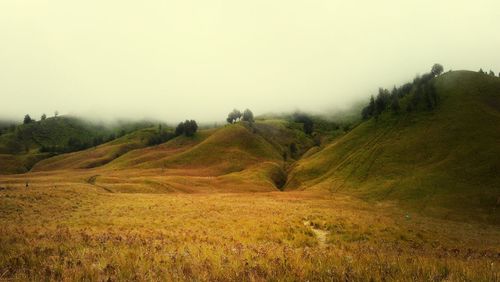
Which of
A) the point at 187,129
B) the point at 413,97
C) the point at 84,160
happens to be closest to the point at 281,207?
the point at 413,97

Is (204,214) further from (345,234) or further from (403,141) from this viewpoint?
(403,141)

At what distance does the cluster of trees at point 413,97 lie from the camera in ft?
385

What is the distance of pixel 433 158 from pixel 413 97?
46953 mm

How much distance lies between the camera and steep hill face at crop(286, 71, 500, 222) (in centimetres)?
6406

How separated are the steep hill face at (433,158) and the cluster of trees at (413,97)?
11.5 ft

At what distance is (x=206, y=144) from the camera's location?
470 ft

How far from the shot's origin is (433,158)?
268 feet

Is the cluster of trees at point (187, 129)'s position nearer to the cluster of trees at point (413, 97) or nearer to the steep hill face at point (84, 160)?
the steep hill face at point (84, 160)

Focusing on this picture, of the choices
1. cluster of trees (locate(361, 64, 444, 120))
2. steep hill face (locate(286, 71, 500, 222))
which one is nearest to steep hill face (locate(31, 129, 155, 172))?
steep hill face (locate(286, 71, 500, 222))

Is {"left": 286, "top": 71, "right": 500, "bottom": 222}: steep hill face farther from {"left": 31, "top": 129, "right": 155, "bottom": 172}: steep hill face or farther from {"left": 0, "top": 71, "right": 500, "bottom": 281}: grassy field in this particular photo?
{"left": 31, "top": 129, "right": 155, "bottom": 172}: steep hill face

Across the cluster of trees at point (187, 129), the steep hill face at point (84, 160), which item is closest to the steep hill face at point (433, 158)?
the cluster of trees at point (187, 129)

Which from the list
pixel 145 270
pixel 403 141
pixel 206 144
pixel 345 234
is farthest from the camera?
pixel 206 144

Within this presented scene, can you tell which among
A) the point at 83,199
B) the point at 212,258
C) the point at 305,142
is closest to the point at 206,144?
the point at 305,142

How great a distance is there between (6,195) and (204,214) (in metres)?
19.7
